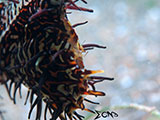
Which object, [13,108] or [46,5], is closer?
[46,5]

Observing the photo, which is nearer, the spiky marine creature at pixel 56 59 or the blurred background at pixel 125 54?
the spiky marine creature at pixel 56 59

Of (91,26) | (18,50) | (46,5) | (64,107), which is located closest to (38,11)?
(46,5)

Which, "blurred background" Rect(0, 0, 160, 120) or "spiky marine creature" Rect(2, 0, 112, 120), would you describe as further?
"blurred background" Rect(0, 0, 160, 120)

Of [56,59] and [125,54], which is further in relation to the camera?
[125,54]

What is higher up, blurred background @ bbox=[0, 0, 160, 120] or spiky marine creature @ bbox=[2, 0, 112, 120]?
spiky marine creature @ bbox=[2, 0, 112, 120]

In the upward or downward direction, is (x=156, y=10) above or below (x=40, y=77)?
below

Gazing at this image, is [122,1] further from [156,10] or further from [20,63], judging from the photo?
[20,63]

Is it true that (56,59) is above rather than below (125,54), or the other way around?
above

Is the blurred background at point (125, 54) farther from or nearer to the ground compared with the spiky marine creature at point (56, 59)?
nearer to the ground
